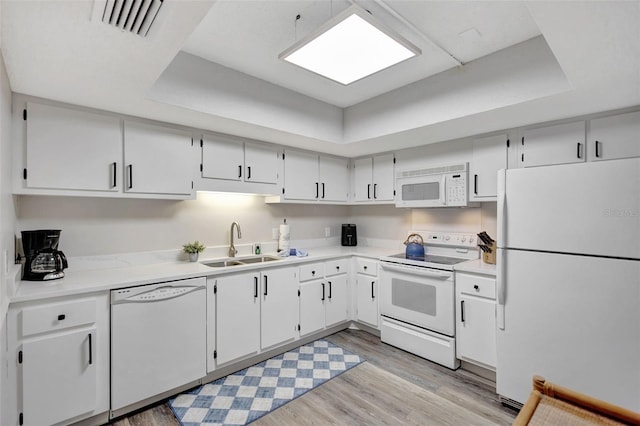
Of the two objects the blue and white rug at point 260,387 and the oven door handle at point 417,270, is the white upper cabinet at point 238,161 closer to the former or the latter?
the oven door handle at point 417,270

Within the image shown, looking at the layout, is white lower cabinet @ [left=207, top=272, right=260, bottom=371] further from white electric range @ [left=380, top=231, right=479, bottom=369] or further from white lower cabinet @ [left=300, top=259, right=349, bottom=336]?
white electric range @ [left=380, top=231, right=479, bottom=369]

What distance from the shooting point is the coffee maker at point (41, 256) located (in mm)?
1954

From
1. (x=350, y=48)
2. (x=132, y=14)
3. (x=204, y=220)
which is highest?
(x=350, y=48)

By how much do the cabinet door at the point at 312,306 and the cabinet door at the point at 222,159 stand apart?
4.28 feet

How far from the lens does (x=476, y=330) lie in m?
2.51

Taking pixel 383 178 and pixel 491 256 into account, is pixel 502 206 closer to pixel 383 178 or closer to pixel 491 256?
pixel 491 256

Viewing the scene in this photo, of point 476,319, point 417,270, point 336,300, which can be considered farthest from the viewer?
point 336,300

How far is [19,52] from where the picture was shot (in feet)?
4.76

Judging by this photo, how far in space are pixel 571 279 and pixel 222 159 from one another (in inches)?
109

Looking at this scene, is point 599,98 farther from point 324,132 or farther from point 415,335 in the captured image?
point 415,335

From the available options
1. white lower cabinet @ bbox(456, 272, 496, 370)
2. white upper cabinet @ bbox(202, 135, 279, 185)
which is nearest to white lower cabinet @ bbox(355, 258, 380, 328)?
white lower cabinet @ bbox(456, 272, 496, 370)

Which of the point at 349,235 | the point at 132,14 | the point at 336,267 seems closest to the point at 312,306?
the point at 336,267

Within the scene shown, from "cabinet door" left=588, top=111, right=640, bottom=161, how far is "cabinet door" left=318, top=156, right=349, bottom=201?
238cm

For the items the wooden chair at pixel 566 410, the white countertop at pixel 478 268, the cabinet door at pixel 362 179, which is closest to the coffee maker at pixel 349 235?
the cabinet door at pixel 362 179
